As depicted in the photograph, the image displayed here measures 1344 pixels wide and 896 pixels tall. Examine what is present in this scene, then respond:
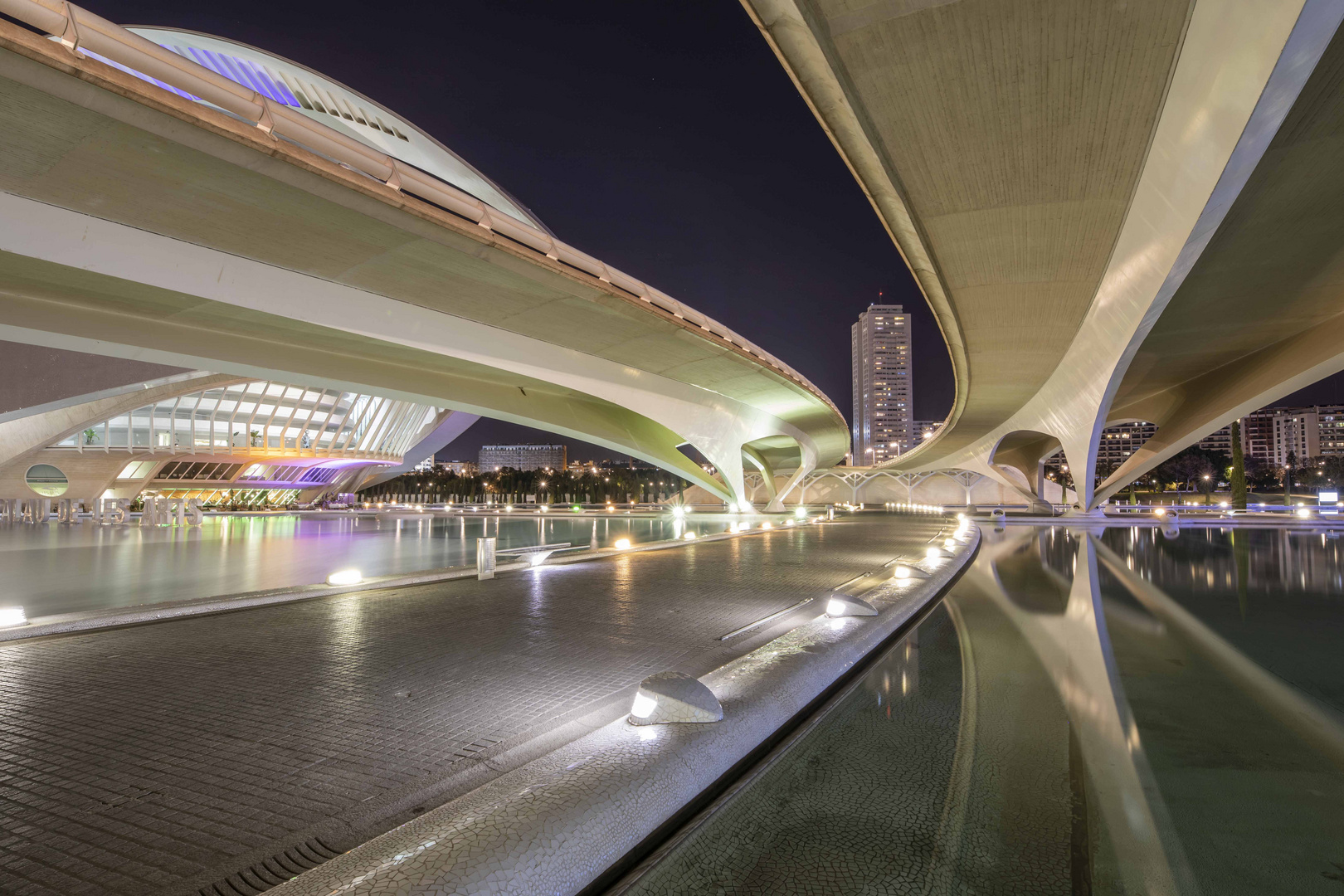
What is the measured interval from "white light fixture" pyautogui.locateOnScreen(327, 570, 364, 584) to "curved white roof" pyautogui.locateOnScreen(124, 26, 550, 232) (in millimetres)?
16233

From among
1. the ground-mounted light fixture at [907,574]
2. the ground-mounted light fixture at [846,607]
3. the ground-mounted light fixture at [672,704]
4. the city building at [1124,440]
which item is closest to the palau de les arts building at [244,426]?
the ground-mounted light fixture at [907,574]

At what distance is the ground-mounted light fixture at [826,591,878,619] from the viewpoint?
224 inches

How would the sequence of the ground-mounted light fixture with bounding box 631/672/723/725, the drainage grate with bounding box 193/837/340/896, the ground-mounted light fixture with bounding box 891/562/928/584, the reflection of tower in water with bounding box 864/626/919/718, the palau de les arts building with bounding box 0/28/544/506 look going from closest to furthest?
the drainage grate with bounding box 193/837/340/896, the ground-mounted light fixture with bounding box 631/672/723/725, the reflection of tower in water with bounding box 864/626/919/718, the ground-mounted light fixture with bounding box 891/562/928/584, the palau de les arts building with bounding box 0/28/544/506

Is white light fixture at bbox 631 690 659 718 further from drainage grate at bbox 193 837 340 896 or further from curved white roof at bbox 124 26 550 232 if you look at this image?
curved white roof at bbox 124 26 550 232

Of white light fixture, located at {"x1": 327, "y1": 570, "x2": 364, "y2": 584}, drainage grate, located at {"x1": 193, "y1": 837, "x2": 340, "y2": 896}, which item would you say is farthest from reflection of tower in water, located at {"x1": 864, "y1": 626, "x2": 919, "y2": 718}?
white light fixture, located at {"x1": 327, "y1": 570, "x2": 364, "y2": 584}

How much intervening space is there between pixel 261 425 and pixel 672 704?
48.4 metres

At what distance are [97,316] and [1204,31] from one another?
1652 cm

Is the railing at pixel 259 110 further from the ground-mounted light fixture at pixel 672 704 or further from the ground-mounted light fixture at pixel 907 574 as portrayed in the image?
the ground-mounted light fixture at pixel 672 704

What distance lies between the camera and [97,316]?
11.8 meters

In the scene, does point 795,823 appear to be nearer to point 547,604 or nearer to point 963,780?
point 963,780

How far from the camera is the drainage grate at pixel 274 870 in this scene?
6.37ft

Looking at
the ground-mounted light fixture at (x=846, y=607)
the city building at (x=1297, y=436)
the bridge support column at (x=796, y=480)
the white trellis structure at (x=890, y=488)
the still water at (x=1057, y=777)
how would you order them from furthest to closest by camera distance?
the city building at (x=1297, y=436)
the white trellis structure at (x=890, y=488)
the bridge support column at (x=796, y=480)
the ground-mounted light fixture at (x=846, y=607)
the still water at (x=1057, y=777)

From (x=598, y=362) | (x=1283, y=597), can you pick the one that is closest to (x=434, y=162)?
(x=598, y=362)

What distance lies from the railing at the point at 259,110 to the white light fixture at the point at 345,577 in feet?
17.8
